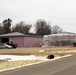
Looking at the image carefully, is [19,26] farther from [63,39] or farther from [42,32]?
[63,39]

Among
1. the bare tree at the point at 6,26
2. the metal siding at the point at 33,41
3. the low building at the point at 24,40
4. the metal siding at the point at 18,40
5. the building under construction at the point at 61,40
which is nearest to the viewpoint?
the low building at the point at 24,40

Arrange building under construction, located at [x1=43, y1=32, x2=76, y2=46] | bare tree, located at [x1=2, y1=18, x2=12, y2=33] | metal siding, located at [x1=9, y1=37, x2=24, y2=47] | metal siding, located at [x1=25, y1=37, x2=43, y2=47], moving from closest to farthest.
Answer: metal siding, located at [x1=9, y1=37, x2=24, y2=47] → metal siding, located at [x1=25, y1=37, x2=43, y2=47] → building under construction, located at [x1=43, y1=32, x2=76, y2=46] → bare tree, located at [x1=2, y1=18, x2=12, y2=33]

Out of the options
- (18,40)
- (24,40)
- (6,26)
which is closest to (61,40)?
(24,40)

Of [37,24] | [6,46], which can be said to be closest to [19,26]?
[37,24]

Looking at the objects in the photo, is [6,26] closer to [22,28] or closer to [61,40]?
[22,28]

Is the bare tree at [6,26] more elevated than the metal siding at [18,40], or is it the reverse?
the bare tree at [6,26]

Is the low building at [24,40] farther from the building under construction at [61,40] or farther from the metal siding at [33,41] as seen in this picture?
the building under construction at [61,40]

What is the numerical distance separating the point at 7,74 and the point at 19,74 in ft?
2.27

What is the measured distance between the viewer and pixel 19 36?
275ft

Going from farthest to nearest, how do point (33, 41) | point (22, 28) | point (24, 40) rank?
point (22, 28), point (33, 41), point (24, 40)

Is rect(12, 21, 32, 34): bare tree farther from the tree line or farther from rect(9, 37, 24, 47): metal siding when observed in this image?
rect(9, 37, 24, 47): metal siding

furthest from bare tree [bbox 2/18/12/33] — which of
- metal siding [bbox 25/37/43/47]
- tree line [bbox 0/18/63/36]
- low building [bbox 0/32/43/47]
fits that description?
metal siding [bbox 25/37/43/47]

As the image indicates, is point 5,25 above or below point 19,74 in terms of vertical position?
above

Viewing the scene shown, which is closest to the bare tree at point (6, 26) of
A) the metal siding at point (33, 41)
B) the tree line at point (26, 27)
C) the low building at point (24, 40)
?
the tree line at point (26, 27)
